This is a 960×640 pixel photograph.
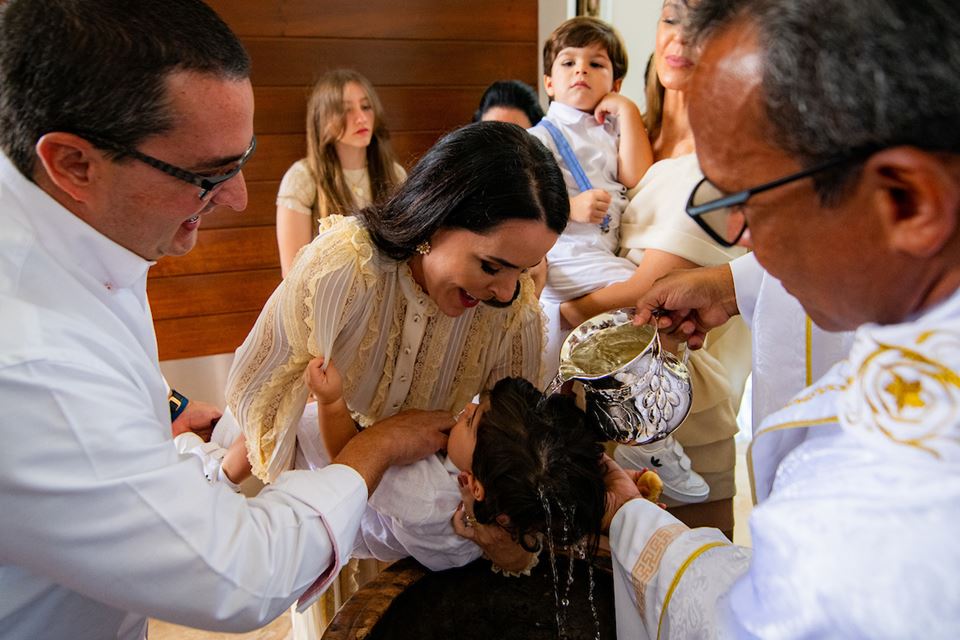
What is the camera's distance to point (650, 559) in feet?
4.25

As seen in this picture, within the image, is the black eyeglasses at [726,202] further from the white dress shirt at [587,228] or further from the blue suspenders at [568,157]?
the blue suspenders at [568,157]

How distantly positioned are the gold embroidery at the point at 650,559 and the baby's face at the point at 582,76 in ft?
6.52

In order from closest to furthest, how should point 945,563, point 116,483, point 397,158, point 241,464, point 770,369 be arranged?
point 945,563 < point 116,483 < point 770,369 < point 241,464 < point 397,158

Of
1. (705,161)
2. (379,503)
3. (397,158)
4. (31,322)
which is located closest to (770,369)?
(705,161)

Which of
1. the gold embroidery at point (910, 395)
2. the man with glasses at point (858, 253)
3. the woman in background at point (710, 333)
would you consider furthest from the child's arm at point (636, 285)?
the gold embroidery at point (910, 395)

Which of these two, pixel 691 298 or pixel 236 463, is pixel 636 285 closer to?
pixel 691 298

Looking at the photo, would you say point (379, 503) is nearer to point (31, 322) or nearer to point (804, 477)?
point (31, 322)

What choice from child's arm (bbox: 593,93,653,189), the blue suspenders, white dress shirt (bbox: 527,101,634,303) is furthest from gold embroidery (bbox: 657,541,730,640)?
child's arm (bbox: 593,93,653,189)

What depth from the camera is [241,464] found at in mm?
2223

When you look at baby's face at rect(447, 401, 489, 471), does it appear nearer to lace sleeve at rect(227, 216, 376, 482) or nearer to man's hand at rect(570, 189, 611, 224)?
lace sleeve at rect(227, 216, 376, 482)

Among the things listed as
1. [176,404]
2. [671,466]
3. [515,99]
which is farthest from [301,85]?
[671,466]

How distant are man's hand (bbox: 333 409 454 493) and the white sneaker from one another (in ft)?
2.63

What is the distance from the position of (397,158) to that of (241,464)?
8.67 feet

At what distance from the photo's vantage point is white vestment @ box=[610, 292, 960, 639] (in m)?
0.68
